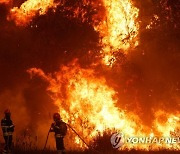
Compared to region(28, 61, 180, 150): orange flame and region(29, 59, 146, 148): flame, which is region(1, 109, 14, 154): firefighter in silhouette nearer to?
region(28, 61, 180, 150): orange flame

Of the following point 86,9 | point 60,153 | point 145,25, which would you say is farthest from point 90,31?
point 60,153

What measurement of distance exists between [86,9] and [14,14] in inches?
196

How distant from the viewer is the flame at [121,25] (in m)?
22.9

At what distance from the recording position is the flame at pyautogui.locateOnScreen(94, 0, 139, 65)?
22.9 meters

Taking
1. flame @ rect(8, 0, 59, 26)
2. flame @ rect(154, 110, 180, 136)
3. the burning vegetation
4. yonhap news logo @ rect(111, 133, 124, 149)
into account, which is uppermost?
flame @ rect(8, 0, 59, 26)

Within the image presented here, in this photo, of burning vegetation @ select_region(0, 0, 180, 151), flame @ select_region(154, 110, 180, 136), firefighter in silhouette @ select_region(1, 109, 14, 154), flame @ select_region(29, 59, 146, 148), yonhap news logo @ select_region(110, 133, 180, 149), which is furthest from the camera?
burning vegetation @ select_region(0, 0, 180, 151)

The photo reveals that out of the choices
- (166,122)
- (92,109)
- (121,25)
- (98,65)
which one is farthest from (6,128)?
(121,25)

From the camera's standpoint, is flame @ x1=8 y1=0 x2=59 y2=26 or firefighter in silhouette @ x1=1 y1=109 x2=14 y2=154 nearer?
firefighter in silhouette @ x1=1 y1=109 x2=14 y2=154

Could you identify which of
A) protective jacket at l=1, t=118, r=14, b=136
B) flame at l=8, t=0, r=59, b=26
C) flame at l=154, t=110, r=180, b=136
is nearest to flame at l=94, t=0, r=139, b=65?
flame at l=8, t=0, r=59, b=26

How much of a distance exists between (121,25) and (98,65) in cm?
275

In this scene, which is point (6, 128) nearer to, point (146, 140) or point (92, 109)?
point (92, 109)

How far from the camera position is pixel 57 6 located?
985 inches

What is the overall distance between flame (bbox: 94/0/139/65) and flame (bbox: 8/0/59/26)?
13.6 feet

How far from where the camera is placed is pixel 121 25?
22922mm
